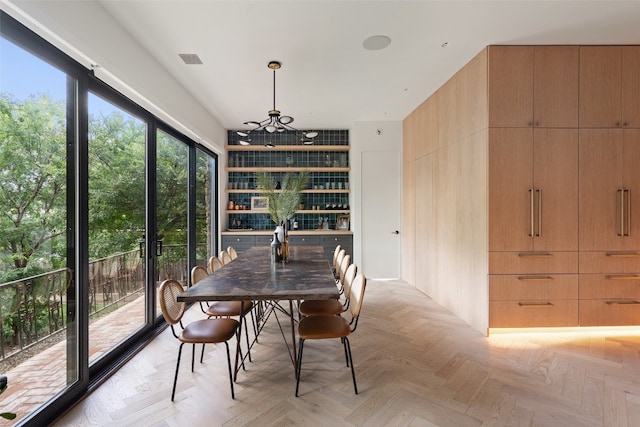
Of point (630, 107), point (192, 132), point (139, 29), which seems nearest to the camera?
point (139, 29)

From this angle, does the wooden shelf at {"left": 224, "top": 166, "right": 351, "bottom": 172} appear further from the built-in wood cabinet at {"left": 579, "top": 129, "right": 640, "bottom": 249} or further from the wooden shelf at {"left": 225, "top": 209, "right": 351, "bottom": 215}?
the built-in wood cabinet at {"left": 579, "top": 129, "right": 640, "bottom": 249}

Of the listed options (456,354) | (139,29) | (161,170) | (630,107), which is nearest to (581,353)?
(456,354)

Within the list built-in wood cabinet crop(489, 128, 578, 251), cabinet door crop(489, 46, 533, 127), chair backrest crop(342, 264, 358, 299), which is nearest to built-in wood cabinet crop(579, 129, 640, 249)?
built-in wood cabinet crop(489, 128, 578, 251)

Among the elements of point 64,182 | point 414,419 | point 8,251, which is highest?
point 64,182

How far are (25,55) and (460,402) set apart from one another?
3646 millimetres

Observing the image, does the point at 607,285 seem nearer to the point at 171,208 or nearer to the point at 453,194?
the point at 453,194

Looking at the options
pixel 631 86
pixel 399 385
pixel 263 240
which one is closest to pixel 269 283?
pixel 399 385

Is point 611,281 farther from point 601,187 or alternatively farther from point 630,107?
point 630,107

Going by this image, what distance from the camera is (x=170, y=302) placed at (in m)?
2.15

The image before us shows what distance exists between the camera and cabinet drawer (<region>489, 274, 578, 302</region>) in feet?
10.2

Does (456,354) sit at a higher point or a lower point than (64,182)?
lower

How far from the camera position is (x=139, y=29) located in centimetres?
265

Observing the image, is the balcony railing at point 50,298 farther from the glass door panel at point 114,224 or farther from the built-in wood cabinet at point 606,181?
the built-in wood cabinet at point 606,181

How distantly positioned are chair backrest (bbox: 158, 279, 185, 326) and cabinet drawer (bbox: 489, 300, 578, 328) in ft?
10.00
